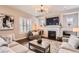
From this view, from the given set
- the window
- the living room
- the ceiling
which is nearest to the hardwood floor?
the living room

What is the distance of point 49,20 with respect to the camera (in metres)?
1.31

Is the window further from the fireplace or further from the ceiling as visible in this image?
the fireplace

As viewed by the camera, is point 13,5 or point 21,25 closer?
point 13,5

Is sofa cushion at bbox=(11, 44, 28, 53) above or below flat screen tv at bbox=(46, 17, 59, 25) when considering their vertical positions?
below

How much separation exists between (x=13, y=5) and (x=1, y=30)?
458 millimetres

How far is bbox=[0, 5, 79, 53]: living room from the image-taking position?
3.85 ft

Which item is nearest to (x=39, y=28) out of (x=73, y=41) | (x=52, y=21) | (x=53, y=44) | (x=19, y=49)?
(x=52, y=21)

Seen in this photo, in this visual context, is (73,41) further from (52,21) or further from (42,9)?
(42,9)

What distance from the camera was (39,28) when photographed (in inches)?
50.3

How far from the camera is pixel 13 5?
1.18 meters
